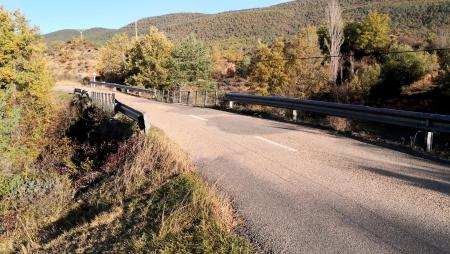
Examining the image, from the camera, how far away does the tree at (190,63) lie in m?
41.5

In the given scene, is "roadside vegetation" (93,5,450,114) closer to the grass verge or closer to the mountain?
the grass verge

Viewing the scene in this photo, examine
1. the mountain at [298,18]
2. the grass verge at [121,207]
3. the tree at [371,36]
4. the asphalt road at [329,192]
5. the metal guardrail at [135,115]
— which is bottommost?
the grass verge at [121,207]

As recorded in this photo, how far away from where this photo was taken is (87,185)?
10.2m

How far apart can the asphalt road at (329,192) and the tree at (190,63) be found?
3246 centimetres

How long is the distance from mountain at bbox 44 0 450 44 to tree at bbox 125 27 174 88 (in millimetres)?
46840

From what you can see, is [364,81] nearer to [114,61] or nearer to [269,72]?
[269,72]

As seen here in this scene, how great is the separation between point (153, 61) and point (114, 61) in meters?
12.9

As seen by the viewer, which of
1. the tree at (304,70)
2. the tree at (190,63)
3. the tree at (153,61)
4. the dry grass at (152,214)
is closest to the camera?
the dry grass at (152,214)

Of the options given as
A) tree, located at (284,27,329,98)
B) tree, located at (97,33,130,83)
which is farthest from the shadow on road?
tree, located at (97,33,130,83)

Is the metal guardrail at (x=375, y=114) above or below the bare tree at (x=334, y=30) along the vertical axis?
below

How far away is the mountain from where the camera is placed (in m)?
76.4

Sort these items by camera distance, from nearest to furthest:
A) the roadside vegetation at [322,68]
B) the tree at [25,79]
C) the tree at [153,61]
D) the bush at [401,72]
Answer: the tree at [25,79] < the roadside vegetation at [322,68] < the bush at [401,72] < the tree at [153,61]

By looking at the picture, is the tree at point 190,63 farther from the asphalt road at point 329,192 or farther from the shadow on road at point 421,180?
the shadow on road at point 421,180

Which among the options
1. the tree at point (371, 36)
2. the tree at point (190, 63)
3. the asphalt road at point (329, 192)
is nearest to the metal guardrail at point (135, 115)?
the asphalt road at point (329, 192)
